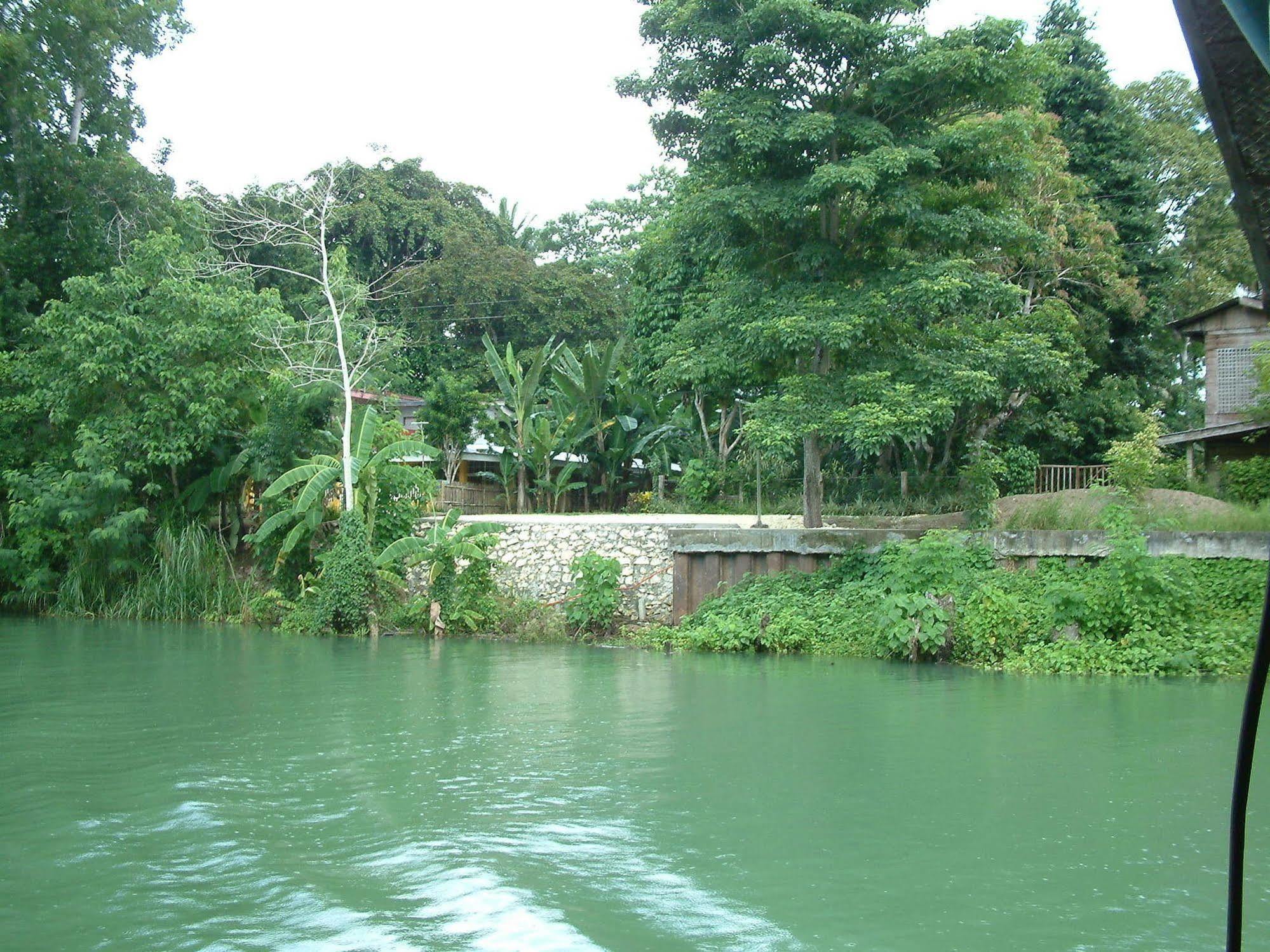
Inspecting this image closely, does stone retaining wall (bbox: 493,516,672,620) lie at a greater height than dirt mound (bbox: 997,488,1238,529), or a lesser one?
lesser

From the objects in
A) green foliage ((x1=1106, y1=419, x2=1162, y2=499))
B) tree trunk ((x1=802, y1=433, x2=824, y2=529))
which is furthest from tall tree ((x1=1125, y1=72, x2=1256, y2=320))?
tree trunk ((x1=802, y1=433, x2=824, y2=529))

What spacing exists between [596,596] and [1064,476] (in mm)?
11363

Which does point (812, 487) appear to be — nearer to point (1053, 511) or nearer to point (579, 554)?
point (1053, 511)

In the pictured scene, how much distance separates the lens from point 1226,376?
2175 centimetres

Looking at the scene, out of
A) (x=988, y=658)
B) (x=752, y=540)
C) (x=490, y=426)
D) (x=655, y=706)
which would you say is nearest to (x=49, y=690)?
(x=655, y=706)

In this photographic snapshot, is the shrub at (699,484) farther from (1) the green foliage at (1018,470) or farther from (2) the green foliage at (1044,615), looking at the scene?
(2) the green foliage at (1044,615)

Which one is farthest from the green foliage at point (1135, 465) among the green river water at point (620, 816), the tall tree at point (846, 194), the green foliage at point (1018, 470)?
the green river water at point (620, 816)

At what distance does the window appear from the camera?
2152 cm

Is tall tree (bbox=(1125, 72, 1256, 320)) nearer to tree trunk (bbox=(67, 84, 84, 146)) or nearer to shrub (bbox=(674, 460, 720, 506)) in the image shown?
shrub (bbox=(674, 460, 720, 506))

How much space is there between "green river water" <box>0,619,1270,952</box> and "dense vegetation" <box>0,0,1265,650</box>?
548 cm

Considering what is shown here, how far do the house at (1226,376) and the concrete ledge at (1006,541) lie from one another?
6.94m

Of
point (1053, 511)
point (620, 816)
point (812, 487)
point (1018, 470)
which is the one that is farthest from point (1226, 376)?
point (620, 816)

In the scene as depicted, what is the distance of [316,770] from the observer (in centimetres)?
808

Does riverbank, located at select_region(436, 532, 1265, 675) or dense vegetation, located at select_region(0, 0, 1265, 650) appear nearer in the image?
riverbank, located at select_region(436, 532, 1265, 675)
